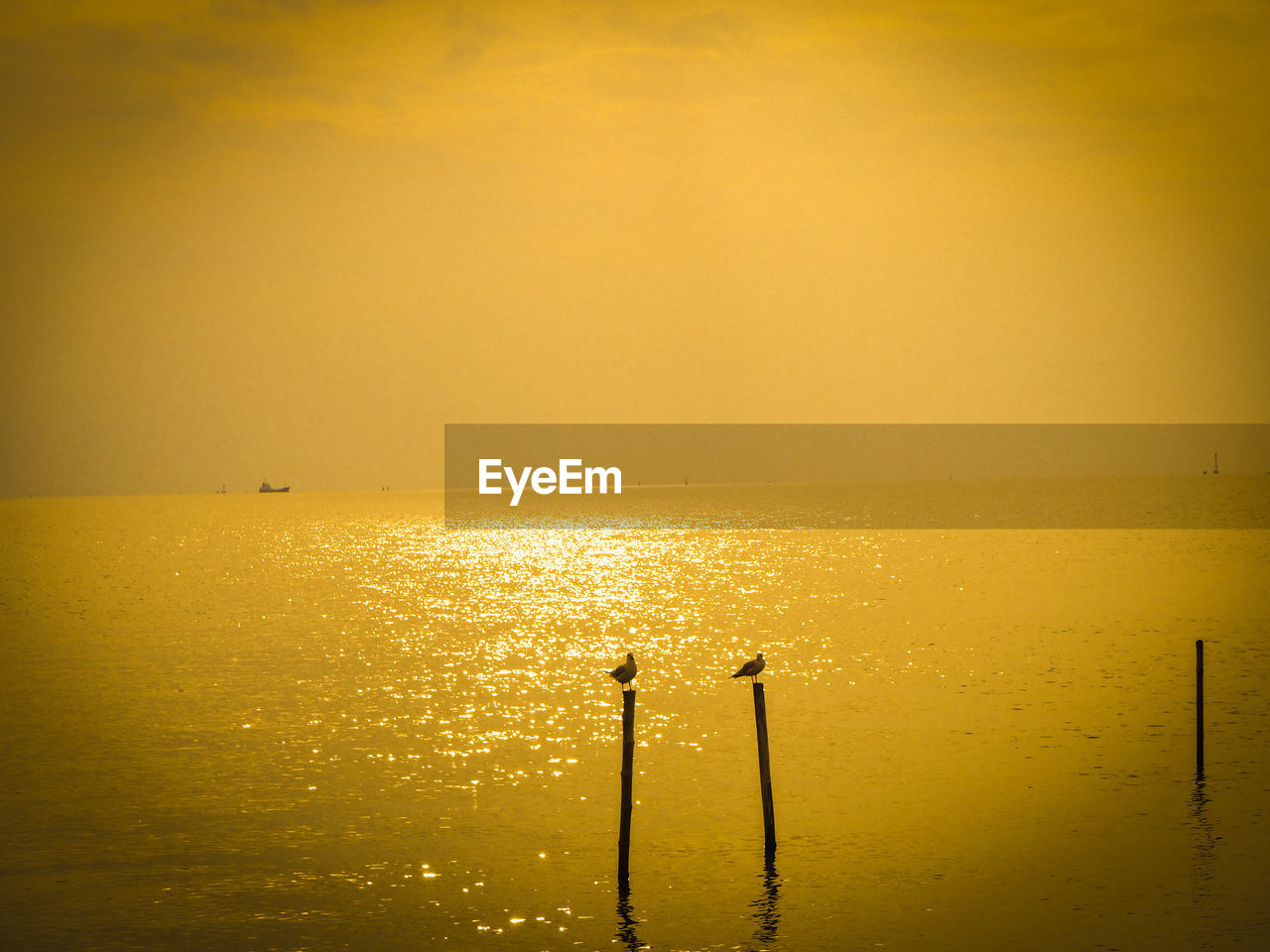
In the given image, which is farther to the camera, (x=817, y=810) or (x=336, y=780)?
(x=336, y=780)

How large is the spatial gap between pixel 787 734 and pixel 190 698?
26.4 meters

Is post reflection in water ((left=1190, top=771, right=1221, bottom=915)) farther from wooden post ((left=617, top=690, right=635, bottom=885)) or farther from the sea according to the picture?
wooden post ((left=617, top=690, right=635, bottom=885))

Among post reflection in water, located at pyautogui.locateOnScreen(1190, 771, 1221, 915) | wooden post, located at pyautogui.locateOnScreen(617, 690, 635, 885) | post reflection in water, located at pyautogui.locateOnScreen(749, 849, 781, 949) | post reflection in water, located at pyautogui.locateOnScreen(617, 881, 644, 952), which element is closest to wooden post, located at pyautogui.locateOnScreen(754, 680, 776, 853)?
post reflection in water, located at pyautogui.locateOnScreen(749, 849, 781, 949)

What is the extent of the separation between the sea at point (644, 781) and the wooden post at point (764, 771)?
0.40 m

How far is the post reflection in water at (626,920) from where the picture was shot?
81.2ft

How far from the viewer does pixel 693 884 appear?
27875 mm

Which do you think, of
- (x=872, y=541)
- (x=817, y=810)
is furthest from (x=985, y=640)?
(x=872, y=541)

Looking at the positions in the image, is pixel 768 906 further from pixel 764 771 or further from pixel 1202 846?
pixel 1202 846

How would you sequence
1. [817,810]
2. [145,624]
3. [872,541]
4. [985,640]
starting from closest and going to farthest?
[817,810] < [985,640] < [145,624] < [872,541]

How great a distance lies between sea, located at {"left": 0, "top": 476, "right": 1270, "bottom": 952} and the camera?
2633 centimetres

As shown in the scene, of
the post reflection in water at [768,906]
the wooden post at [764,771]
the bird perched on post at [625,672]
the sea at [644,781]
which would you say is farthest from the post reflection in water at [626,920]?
the bird perched on post at [625,672]

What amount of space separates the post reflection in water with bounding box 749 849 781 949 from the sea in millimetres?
79

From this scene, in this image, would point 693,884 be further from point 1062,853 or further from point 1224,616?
point 1224,616

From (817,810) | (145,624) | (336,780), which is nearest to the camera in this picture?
(817,810)
